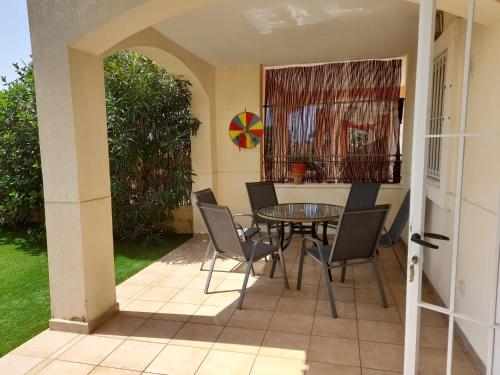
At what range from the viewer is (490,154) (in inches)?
78.5

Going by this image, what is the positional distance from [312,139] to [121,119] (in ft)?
10.0

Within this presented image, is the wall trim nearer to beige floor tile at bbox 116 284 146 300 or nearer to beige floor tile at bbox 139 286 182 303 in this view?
beige floor tile at bbox 139 286 182 303

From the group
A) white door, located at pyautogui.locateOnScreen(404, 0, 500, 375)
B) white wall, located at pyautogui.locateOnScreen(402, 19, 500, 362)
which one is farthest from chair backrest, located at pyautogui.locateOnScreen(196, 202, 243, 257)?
white wall, located at pyautogui.locateOnScreen(402, 19, 500, 362)

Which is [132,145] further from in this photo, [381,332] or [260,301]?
[381,332]

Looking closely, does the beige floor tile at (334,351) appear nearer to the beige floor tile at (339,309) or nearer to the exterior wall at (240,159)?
the beige floor tile at (339,309)

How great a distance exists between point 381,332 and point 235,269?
6.29ft

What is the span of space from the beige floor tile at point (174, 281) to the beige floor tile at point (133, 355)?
1074 mm

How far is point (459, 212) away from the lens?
1573mm

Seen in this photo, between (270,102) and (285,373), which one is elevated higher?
(270,102)

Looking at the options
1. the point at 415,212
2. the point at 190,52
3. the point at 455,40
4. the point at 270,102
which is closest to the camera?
the point at 415,212


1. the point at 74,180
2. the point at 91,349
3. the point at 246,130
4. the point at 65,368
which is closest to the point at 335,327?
the point at 91,349

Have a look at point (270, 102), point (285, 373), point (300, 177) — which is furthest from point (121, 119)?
point (285, 373)

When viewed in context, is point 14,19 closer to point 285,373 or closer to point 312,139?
point 312,139

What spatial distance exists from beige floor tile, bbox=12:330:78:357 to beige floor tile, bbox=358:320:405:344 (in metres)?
2.25
